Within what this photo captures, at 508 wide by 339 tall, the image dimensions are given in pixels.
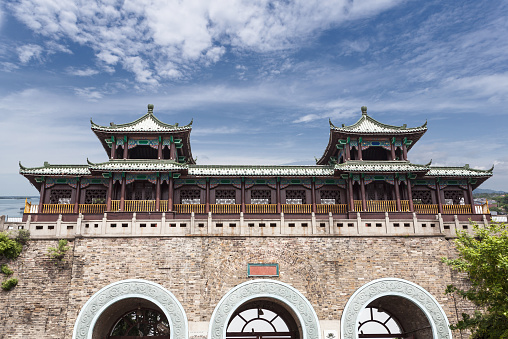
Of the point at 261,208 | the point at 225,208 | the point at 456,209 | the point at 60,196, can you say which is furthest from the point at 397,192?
the point at 60,196

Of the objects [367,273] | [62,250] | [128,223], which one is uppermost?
[128,223]

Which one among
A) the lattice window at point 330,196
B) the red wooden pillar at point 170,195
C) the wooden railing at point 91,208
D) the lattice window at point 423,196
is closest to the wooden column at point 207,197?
the red wooden pillar at point 170,195

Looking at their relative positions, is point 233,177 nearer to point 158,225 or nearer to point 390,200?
point 158,225

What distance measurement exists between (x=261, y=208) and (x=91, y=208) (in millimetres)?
8382

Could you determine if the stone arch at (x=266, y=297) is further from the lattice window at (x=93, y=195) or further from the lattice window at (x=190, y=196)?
the lattice window at (x=93, y=195)

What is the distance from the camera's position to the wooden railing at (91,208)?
67.8 ft

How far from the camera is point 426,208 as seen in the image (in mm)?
21641

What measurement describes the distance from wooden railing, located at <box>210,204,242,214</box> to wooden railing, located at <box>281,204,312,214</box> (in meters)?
2.32

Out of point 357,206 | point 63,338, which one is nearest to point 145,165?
point 63,338

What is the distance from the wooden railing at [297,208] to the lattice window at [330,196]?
1087 millimetres

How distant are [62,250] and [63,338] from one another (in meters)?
3.39

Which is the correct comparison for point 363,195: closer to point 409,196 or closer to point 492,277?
point 409,196

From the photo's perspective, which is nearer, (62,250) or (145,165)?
(62,250)

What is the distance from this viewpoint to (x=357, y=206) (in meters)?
20.8
